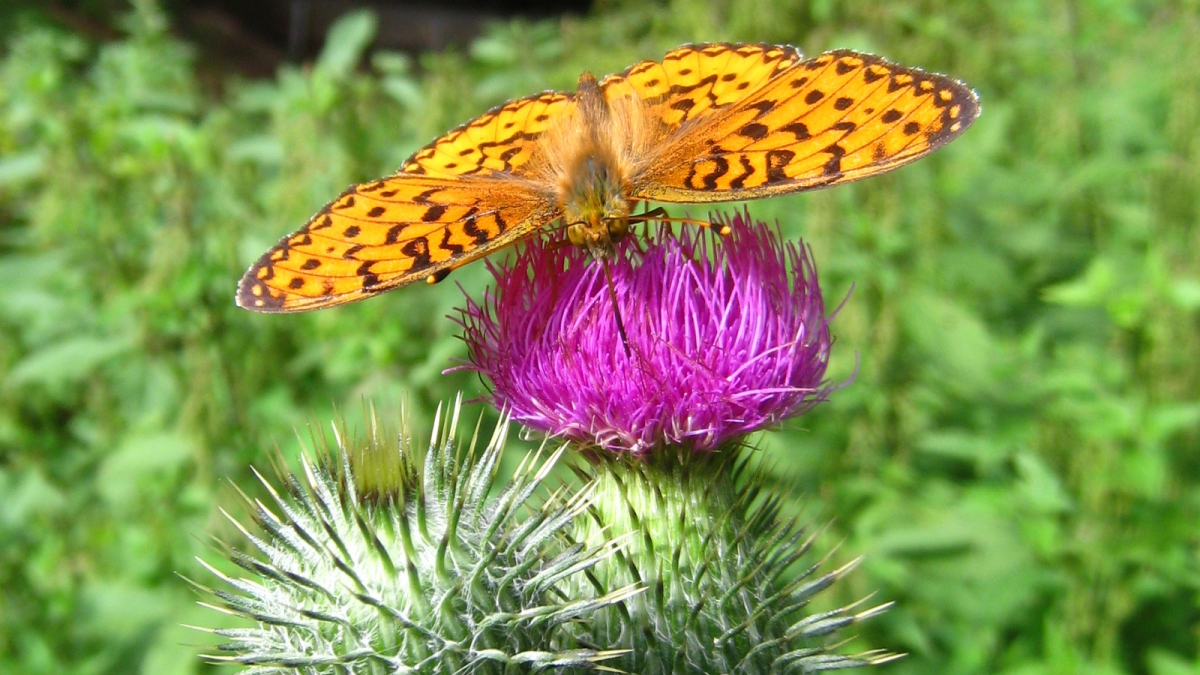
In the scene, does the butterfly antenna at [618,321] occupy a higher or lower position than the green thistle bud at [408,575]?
higher

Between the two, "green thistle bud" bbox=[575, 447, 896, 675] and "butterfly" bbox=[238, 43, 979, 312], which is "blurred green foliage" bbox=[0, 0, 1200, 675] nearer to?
"green thistle bud" bbox=[575, 447, 896, 675]

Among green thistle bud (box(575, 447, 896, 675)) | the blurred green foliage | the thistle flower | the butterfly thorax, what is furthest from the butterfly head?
the blurred green foliage

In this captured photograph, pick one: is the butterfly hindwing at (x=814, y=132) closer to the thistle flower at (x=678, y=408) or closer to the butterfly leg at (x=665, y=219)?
the butterfly leg at (x=665, y=219)

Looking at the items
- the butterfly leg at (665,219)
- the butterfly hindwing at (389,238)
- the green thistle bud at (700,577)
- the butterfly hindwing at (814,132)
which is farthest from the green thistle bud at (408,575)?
the butterfly hindwing at (814,132)

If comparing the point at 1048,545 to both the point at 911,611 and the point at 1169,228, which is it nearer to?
the point at 911,611

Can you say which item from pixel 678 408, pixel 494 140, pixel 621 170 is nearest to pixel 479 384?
pixel 494 140

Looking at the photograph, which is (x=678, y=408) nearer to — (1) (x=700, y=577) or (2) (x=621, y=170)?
(1) (x=700, y=577)

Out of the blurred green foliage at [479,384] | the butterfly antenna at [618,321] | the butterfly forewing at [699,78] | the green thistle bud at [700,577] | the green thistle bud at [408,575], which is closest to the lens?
the green thistle bud at [408,575]
